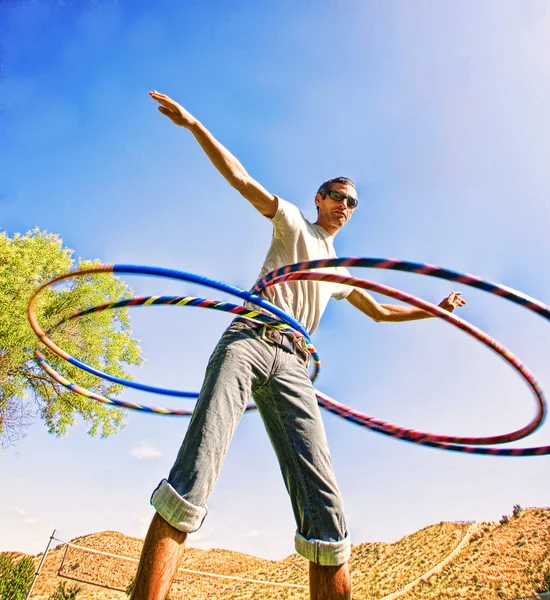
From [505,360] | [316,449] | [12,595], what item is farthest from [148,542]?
[12,595]

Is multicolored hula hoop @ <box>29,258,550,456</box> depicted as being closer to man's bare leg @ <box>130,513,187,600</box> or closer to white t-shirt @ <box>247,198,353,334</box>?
white t-shirt @ <box>247,198,353,334</box>

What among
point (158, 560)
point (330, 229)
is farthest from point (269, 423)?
point (330, 229)

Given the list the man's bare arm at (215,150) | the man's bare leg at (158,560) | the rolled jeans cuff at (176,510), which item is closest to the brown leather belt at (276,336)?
the man's bare arm at (215,150)

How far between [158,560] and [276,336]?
119 cm

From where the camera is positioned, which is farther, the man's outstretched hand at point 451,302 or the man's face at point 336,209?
the man's outstretched hand at point 451,302

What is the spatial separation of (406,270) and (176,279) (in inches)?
52.1

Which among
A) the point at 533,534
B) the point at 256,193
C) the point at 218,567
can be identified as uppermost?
the point at 533,534

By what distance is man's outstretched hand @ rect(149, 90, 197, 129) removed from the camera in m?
2.65

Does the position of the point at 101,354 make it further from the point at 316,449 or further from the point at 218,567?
the point at 316,449

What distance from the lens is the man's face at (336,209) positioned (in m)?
3.37

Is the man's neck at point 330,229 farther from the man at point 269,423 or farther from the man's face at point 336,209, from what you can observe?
the man at point 269,423

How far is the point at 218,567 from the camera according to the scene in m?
20.6

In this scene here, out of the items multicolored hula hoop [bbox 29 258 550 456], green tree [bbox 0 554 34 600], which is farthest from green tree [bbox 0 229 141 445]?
multicolored hula hoop [bbox 29 258 550 456]

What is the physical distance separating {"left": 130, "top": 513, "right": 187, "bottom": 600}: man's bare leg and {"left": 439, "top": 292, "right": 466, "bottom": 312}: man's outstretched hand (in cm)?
277
